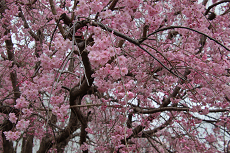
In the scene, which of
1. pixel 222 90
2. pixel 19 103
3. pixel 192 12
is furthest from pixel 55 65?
pixel 222 90

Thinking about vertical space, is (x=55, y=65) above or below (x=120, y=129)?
above

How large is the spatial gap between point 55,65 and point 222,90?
8.25 ft

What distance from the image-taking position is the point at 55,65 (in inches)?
68.1

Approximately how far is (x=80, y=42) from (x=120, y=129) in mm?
1188

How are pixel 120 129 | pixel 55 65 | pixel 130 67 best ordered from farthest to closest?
pixel 130 67
pixel 120 129
pixel 55 65

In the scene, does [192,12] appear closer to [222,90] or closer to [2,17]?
[222,90]

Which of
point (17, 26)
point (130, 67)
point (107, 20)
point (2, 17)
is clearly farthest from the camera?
point (17, 26)

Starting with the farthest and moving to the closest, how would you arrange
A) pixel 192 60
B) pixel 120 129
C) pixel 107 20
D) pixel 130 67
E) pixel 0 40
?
pixel 0 40, pixel 130 67, pixel 192 60, pixel 120 129, pixel 107 20

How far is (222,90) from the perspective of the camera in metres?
2.73

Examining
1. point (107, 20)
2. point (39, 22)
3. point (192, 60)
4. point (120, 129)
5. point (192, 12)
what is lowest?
point (120, 129)

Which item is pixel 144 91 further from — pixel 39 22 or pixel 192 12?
pixel 39 22

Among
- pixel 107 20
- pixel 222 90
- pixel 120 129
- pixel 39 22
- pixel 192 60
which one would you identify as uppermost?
pixel 39 22

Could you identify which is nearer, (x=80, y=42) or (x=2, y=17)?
(x=80, y=42)

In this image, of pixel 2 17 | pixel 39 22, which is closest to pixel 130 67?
pixel 39 22
